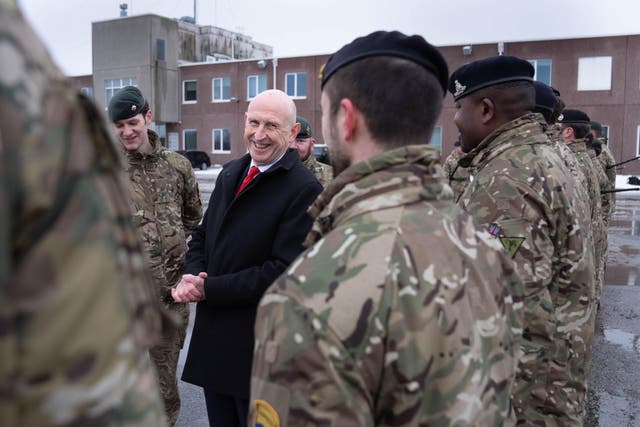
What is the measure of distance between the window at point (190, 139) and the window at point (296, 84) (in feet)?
25.4

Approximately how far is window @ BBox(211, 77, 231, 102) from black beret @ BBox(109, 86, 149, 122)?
33.1m

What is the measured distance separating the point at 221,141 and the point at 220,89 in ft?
10.7

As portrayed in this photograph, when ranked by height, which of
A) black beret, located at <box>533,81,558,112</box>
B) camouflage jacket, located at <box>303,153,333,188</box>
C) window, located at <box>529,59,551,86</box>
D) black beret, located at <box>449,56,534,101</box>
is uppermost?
window, located at <box>529,59,551,86</box>

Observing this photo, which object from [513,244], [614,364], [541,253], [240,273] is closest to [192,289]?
[240,273]

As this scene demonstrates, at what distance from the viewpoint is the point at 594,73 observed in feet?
93.8

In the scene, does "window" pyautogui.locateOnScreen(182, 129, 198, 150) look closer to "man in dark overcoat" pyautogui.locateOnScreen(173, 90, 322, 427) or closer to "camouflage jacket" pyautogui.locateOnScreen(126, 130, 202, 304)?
"camouflage jacket" pyautogui.locateOnScreen(126, 130, 202, 304)

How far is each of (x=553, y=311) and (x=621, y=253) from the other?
9138 millimetres

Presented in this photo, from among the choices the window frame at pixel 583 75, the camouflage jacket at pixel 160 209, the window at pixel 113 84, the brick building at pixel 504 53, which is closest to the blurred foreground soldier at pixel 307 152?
the camouflage jacket at pixel 160 209

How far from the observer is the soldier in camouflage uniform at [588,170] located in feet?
21.2

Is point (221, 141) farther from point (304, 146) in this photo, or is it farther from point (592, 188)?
point (592, 188)

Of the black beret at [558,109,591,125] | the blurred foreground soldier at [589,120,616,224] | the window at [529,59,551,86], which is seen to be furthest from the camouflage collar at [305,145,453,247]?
the window at [529,59,551,86]

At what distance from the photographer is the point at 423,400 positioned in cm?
131

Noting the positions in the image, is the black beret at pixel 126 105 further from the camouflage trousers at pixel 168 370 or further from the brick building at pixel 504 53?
the brick building at pixel 504 53

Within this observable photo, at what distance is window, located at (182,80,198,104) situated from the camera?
37.9 meters
